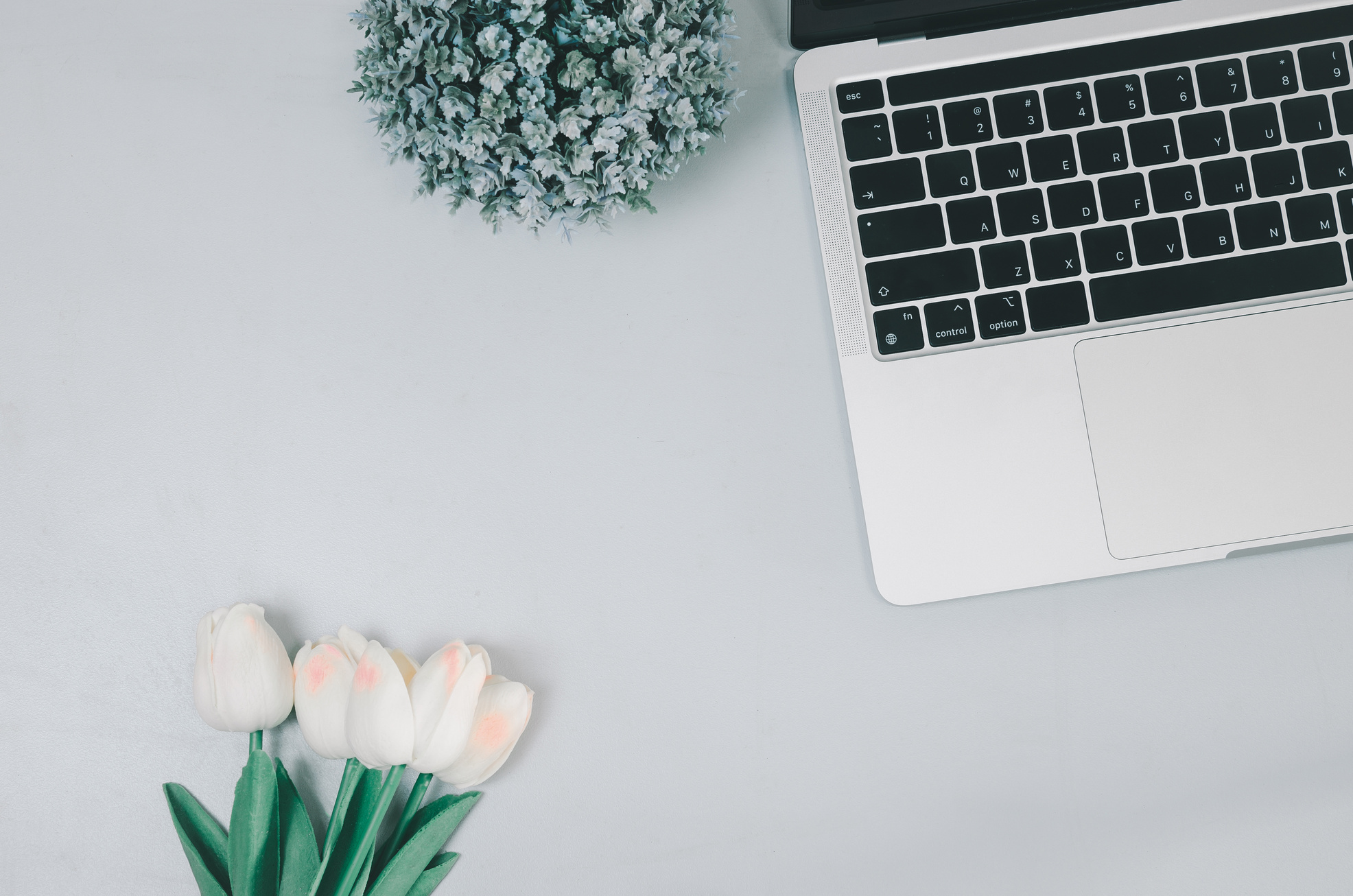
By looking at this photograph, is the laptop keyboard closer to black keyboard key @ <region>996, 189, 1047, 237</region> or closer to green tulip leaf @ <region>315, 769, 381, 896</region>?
black keyboard key @ <region>996, 189, 1047, 237</region>

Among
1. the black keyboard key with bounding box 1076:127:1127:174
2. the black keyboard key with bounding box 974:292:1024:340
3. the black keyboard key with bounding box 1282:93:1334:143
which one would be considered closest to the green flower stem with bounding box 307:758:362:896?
the black keyboard key with bounding box 974:292:1024:340

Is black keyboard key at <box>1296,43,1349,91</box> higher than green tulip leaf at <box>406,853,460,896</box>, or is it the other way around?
black keyboard key at <box>1296,43,1349,91</box>

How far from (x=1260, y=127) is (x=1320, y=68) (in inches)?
1.9

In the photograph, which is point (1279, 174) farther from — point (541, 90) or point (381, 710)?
point (381, 710)

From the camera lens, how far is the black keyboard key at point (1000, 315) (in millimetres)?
478

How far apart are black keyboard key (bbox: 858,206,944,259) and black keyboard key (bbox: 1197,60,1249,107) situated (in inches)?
6.5

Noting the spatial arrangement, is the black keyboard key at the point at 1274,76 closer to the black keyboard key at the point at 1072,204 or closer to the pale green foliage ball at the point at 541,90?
the black keyboard key at the point at 1072,204

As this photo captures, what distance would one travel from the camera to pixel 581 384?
0.53 meters

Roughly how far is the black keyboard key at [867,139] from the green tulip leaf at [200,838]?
0.54 meters

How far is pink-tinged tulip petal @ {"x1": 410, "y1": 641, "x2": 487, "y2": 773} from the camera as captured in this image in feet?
1.47

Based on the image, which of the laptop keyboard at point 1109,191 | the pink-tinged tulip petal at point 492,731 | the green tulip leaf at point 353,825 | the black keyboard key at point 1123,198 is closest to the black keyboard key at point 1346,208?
the laptop keyboard at point 1109,191

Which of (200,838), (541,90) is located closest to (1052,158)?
(541,90)

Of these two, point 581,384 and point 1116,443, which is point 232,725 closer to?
point 581,384

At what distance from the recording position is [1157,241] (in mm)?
480
